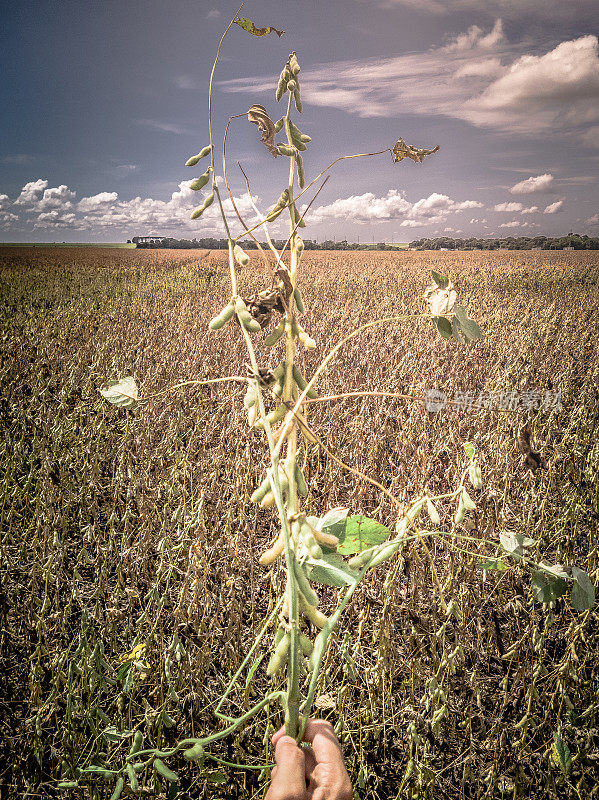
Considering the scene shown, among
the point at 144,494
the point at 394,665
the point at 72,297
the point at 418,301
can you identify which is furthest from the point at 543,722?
the point at 72,297

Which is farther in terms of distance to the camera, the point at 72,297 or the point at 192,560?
the point at 72,297

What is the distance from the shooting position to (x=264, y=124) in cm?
59

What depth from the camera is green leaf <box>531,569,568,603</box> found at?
2.57ft

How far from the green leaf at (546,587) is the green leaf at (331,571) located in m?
0.37

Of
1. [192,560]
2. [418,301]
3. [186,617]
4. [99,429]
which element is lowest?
[186,617]

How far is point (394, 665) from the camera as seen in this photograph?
147 centimetres

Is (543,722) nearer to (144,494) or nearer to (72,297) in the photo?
(144,494)

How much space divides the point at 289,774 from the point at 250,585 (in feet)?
4.03

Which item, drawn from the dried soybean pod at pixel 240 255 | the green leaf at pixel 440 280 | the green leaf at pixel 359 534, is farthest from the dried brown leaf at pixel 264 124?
the green leaf at pixel 359 534

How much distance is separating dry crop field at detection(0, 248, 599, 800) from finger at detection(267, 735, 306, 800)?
8.2 inches

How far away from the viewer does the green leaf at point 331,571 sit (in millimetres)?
601

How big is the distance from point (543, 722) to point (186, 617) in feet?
3.52

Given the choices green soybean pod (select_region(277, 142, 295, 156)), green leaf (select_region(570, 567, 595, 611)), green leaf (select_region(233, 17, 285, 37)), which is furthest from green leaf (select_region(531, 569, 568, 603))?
green leaf (select_region(233, 17, 285, 37))

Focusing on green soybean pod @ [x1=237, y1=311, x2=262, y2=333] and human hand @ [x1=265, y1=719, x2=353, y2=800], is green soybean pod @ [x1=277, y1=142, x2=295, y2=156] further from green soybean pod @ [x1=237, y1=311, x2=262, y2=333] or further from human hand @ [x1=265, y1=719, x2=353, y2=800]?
human hand @ [x1=265, y1=719, x2=353, y2=800]
